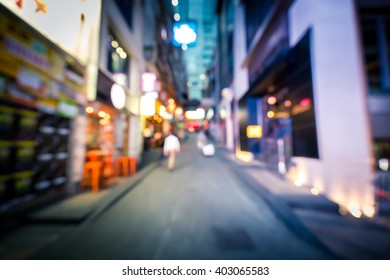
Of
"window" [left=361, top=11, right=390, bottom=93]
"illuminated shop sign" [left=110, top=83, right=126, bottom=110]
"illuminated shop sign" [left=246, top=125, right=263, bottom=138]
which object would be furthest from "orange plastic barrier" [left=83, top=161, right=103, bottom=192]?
"window" [left=361, top=11, right=390, bottom=93]

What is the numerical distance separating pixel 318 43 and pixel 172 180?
669 cm

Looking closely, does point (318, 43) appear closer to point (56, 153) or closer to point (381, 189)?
point (381, 189)

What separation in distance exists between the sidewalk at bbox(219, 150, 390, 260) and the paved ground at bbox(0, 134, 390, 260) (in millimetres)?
13

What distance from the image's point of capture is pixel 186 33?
250 inches

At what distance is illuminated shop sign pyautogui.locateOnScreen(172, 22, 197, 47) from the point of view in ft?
20.7

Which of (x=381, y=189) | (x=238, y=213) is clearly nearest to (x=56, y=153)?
(x=238, y=213)

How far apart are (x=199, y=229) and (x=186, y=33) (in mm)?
7020

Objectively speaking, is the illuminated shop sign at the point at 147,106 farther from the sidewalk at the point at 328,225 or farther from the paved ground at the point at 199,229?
the sidewalk at the point at 328,225

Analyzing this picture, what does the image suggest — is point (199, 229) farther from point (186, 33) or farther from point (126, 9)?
point (126, 9)

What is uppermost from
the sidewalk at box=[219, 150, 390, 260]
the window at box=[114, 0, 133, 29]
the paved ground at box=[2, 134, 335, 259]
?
the window at box=[114, 0, 133, 29]

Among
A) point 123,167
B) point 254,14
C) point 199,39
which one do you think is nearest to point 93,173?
point 123,167

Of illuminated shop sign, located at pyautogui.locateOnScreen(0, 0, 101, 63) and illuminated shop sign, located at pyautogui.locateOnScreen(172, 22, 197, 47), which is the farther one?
illuminated shop sign, located at pyautogui.locateOnScreen(172, 22, 197, 47)

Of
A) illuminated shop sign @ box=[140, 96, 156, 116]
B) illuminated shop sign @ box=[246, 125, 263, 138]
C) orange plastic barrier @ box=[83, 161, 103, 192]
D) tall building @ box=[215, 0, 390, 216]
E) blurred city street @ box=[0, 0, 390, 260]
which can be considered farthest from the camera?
illuminated shop sign @ box=[140, 96, 156, 116]

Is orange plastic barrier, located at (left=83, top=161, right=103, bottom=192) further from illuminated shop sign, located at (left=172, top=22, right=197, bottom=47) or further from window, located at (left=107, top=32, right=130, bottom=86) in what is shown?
illuminated shop sign, located at (left=172, top=22, right=197, bottom=47)
